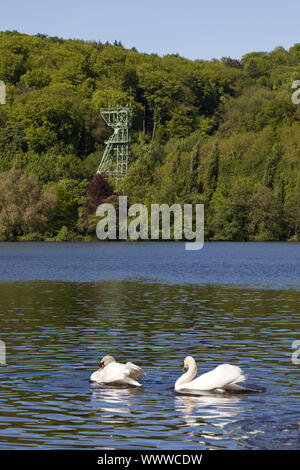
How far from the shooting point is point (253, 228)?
547 feet

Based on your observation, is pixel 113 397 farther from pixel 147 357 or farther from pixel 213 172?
pixel 213 172

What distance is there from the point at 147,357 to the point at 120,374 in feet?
17.9

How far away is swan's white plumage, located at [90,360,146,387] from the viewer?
23703 mm

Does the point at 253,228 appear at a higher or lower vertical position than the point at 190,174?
lower

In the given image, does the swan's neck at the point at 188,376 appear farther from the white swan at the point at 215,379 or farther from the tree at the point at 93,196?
the tree at the point at 93,196

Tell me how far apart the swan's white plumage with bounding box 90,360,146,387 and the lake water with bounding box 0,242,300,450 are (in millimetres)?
276

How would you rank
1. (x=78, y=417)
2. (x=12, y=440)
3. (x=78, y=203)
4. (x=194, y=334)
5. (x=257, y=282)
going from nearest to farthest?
(x=12, y=440) < (x=78, y=417) < (x=194, y=334) < (x=257, y=282) < (x=78, y=203)

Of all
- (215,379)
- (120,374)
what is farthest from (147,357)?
(215,379)

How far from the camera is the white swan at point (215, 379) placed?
73.7 feet

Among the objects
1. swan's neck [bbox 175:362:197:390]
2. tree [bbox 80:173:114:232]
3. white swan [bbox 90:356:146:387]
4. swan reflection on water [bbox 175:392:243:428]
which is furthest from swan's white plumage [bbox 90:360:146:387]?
tree [bbox 80:173:114:232]

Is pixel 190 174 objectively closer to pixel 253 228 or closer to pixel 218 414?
pixel 253 228

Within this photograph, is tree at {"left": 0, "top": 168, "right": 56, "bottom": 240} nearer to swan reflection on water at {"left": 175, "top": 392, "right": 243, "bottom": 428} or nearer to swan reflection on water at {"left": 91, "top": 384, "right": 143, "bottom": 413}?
swan reflection on water at {"left": 91, "top": 384, "right": 143, "bottom": 413}
